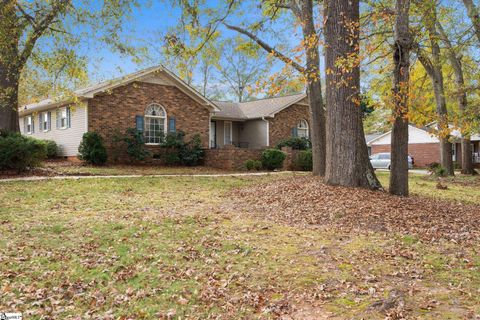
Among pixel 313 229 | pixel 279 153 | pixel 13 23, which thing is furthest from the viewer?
pixel 279 153

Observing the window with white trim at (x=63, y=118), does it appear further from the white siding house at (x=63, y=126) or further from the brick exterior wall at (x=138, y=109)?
the brick exterior wall at (x=138, y=109)

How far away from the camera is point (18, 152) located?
14.7m

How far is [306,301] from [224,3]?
12.4 meters

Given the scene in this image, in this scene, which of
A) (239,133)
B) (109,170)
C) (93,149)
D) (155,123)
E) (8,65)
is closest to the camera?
(8,65)

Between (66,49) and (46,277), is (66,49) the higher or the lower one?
the higher one

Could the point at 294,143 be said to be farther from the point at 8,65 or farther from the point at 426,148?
the point at 426,148

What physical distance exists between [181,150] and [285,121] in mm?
8330

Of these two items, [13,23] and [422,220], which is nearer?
[422,220]

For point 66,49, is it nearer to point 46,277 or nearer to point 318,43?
point 318,43

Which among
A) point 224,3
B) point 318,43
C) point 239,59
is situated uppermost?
point 239,59

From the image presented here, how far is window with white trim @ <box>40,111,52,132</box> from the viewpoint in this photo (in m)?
23.8

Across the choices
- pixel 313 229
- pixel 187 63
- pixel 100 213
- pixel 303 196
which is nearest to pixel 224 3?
pixel 187 63

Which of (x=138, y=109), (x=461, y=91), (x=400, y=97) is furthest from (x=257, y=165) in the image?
(x=400, y=97)

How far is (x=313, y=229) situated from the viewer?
22.9 ft
